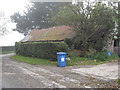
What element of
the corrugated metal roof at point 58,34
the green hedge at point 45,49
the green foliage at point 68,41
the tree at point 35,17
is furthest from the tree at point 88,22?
the tree at point 35,17

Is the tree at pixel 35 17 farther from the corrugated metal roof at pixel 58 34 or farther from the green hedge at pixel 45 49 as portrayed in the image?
the green hedge at pixel 45 49

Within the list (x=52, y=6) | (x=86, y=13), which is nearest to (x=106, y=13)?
(x=86, y=13)

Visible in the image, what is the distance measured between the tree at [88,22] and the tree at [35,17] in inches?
734

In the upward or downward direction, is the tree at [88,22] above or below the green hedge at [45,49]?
above

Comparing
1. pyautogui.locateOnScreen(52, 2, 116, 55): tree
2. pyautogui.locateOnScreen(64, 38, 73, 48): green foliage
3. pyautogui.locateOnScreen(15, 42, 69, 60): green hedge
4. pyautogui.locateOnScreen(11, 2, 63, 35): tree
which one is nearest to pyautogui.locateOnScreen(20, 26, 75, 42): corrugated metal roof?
pyautogui.locateOnScreen(64, 38, 73, 48): green foliage

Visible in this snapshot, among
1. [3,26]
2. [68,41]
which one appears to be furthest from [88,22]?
[3,26]

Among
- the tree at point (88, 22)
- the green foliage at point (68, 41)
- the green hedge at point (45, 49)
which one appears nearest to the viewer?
the green hedge at point (45, 49)

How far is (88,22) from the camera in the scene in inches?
692

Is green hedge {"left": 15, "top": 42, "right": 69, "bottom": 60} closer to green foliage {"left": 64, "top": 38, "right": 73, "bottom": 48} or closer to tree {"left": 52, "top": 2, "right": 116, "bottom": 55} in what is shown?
tree {"left": 52, "top": 2, "right": 116, "bottom": 55}

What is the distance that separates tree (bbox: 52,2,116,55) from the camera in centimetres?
1617

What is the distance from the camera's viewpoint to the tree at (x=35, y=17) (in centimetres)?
3859

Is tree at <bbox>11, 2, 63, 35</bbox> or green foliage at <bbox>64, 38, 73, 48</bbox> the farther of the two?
tree at <bbox>11, 2, 63, 35</bbox>

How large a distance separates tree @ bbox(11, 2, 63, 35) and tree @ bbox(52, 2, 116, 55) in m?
18.6

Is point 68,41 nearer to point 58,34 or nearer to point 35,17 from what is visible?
point 58,34
